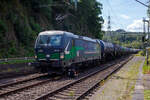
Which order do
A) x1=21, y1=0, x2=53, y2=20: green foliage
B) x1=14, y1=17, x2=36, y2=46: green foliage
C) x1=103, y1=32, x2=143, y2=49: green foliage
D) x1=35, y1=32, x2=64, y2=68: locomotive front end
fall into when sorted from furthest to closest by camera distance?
1. x1=103, y1=32, x2=143, y2=49: green foliage
2. x1=21, y1=0, x2=53, y2=20: green foliage
3. x1=14, y1=17, x2=36, y2=46: green foliage
4. x1=35, y1=32, x2=64, y2=68: locomotive front end

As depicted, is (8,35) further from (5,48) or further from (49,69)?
(49,69)

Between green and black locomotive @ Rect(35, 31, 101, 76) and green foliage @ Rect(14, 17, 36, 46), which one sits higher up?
green foliage @ Rect(14, 17, 36, 46)

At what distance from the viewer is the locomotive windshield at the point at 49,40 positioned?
13138mm

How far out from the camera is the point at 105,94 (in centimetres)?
883

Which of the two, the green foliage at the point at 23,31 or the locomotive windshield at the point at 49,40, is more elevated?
the green foliage at the point at 23,31

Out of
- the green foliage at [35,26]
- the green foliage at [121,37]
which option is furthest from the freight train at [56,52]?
the green foliage at [121,37]

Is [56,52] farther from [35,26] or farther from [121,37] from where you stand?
[121,37]

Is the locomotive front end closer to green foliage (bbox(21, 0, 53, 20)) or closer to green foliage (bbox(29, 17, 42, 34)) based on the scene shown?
green foliage (bbox(29, 17, 42, 34))

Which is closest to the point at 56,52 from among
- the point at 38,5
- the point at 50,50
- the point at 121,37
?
the point at 50,50

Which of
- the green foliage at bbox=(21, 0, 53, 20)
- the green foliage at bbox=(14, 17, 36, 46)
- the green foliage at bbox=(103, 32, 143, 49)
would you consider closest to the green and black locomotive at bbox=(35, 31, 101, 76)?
the green foliage at bbox=(14, 17, 36, 46)

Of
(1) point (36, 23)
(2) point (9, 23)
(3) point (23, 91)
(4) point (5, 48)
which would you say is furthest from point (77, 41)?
(1) point (36, 23)

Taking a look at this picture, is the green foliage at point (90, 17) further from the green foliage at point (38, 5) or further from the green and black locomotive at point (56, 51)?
the green and black locomotive at point (56, 51)

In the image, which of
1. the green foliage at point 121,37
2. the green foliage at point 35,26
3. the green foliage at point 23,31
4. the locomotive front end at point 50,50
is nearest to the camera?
the locomotive front end at point 50,50

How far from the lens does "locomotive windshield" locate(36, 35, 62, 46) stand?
1314 cm
